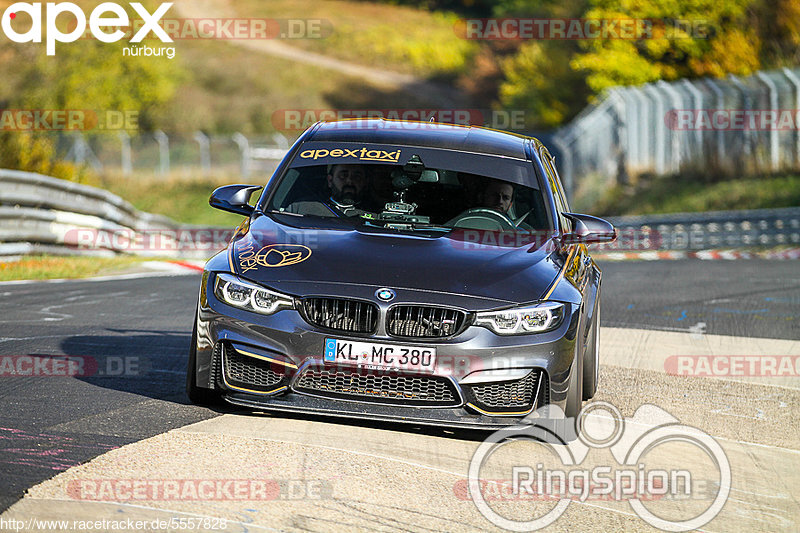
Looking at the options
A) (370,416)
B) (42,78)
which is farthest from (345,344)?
(42,78)

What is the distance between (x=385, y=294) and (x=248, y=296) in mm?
716

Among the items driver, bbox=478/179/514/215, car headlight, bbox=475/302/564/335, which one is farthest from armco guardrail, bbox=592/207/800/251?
car headlight, bbox=475/302/564/335

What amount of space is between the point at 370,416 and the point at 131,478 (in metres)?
1.39

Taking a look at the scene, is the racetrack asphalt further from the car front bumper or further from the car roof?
the car roof

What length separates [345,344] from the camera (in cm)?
602

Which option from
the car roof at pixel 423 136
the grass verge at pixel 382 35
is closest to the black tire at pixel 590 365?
the car roof at pixel 423 136

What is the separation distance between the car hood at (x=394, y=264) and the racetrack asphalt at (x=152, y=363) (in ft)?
2.47

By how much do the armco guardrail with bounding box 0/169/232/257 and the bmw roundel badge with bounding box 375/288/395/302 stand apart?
385 inches

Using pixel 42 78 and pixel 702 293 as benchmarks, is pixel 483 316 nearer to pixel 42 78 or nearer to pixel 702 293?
pixel 702 293

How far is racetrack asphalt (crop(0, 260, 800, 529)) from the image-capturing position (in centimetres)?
588

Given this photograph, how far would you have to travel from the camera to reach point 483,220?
24.0ft

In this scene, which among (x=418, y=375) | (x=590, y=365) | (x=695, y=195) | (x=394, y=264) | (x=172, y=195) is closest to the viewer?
(x=418, y=375)

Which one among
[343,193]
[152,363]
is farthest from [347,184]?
[152,363]

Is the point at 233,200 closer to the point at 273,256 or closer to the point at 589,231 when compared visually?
the point at 273,256
